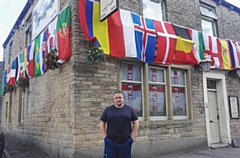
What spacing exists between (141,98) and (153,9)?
3.40 meters

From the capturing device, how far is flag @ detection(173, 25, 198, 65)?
24.8 ft

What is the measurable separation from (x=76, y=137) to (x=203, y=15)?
24.6 ft

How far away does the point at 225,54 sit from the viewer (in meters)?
9.14

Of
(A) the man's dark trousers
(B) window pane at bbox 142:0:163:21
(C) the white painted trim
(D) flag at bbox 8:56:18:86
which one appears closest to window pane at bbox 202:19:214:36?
(C) the white painted trim

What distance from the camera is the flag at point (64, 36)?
6.23 m

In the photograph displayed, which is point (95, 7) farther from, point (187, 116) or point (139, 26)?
point (187, 116)

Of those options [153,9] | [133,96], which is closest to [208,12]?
[153,9]

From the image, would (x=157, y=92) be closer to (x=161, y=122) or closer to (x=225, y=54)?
(x=161, y=122)

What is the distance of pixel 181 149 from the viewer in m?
7.53

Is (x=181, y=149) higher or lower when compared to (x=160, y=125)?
lower

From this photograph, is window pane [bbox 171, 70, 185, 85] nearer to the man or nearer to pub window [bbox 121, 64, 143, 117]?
pub window [bbox 121, 64, 143, 117]

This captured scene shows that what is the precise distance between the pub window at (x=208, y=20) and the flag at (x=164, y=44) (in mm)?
2946

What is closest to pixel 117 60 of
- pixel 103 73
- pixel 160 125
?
pixel 103 73

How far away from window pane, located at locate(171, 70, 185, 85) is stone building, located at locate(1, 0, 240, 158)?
0.07 metres
